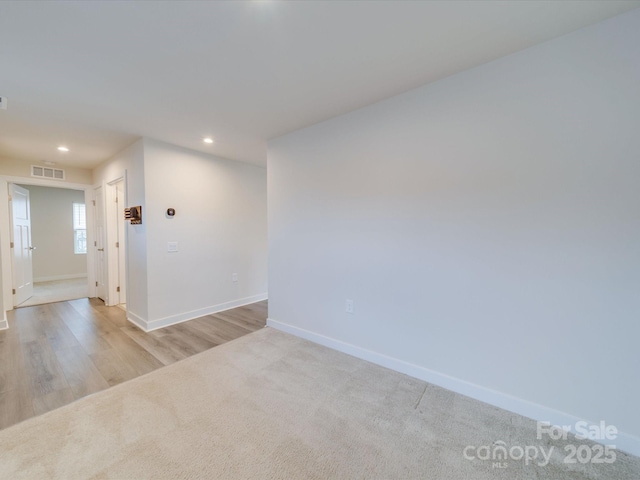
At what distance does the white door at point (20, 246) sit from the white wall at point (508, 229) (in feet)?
17.4

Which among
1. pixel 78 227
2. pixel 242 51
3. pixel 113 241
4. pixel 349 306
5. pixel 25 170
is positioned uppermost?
pixel 242 51

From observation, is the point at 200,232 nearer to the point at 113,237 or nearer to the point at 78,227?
the point at 113,237

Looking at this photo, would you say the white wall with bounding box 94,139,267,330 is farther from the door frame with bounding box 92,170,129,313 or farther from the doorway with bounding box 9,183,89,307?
the doorway with bounding box 9,183,89,307

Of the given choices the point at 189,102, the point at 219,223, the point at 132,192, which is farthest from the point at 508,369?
the point at 132,192

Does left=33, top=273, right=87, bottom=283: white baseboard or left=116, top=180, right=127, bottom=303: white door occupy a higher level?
left=116, top=180, right=127, bottom=303: white door

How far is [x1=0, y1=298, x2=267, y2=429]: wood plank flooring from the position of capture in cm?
201

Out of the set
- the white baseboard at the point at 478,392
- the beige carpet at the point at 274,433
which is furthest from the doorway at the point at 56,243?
the white baseboard at the point at 478,392

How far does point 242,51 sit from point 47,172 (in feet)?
16.3

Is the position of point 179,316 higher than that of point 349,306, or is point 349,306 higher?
point 349,306

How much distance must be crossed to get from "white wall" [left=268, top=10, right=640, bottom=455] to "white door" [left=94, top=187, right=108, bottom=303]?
4.35m

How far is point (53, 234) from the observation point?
6387mm

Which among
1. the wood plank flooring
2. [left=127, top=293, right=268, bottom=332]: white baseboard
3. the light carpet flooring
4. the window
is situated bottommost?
the wood plank flooring

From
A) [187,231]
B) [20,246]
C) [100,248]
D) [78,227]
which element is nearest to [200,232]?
[187,231]

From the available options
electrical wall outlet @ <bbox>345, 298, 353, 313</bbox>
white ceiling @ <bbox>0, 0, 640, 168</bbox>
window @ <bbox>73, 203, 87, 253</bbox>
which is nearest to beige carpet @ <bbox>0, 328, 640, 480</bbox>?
electrical wall outlet @ <bbox>345, 298, 353, 313</bbox>
